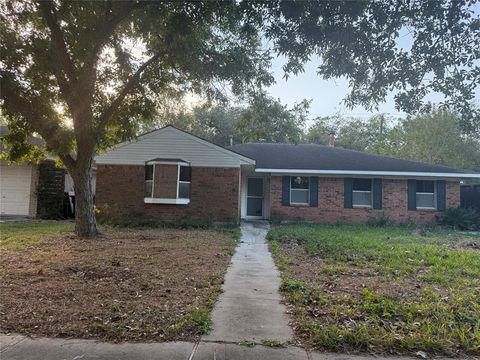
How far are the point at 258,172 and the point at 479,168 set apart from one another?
84.8 feet

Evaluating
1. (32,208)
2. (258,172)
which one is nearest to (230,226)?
(258,172)

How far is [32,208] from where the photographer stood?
17.1 meters

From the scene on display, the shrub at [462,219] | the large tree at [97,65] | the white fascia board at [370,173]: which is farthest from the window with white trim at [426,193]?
the large tree at [97,65]

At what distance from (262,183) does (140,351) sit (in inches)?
604

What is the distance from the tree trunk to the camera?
35.7 ft

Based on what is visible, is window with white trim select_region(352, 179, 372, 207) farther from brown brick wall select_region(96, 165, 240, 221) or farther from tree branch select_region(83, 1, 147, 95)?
tree branch select_region(83, 1, 147, 95)

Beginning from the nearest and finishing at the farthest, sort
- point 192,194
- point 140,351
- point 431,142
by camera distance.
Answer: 1. point 140,351
2. point 192,194
3. point 431,142

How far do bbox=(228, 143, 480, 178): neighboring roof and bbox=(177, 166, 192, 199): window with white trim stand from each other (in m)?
3.16

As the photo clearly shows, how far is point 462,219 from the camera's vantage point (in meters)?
16.5

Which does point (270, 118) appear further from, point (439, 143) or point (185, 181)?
point (439, 143)

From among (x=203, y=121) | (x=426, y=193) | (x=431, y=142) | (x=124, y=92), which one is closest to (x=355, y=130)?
(x=431, y=142)

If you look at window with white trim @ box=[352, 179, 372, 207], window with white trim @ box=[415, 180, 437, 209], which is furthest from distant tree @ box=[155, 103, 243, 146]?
window with white trim @ box=[415, 180, 437, 209]

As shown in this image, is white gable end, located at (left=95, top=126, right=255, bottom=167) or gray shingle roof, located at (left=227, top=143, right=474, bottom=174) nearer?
white gable end, located at (left=95, top=126, right=255, bottom=167)

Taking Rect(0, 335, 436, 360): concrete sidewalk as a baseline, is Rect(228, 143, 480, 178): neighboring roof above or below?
above
